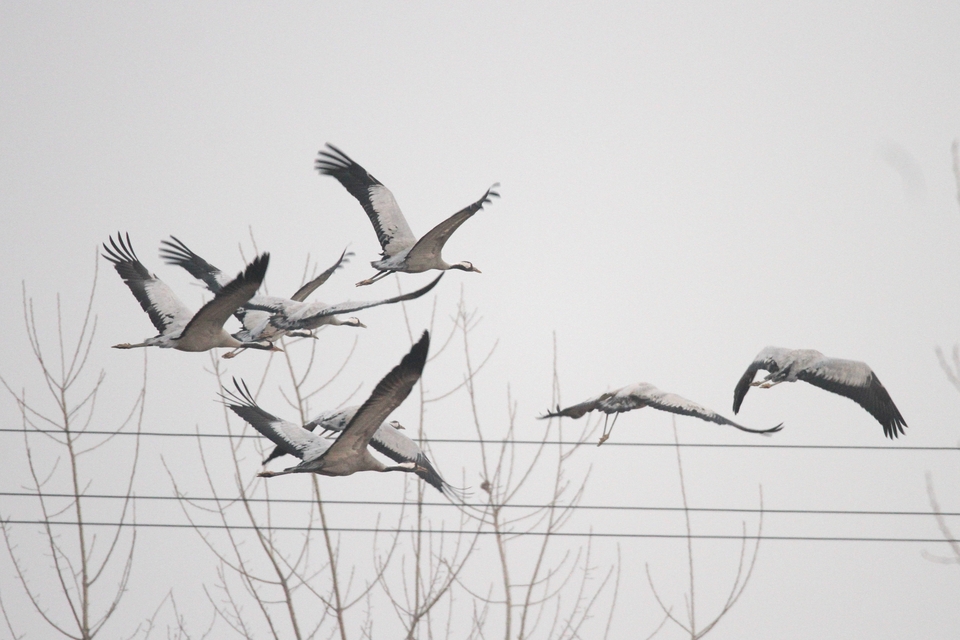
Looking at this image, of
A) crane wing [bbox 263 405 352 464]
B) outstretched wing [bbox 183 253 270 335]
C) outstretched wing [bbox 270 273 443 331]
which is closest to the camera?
outstretched wing [bbox 183 253 270 335]

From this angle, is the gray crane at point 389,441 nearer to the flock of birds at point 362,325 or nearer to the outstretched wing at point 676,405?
the flock of birds at point 362,325

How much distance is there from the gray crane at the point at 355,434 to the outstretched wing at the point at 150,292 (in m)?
1.48

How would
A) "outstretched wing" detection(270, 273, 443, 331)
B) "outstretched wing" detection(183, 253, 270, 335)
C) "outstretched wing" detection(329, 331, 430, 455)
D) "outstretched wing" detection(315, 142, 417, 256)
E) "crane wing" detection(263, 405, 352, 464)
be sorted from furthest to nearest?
"outstretched wing" detection(315, 142, 417, 256), "crane wing" detection(263, 405, 352, 464), "outstretched wing" detection(270, 273, 443, 331), "outstretched wing" detection(183, 253, 270, 335), "outstretched wing" detection(329, 331, 430, 455)

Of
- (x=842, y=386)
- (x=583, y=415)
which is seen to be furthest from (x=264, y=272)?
(x=842, y=386)

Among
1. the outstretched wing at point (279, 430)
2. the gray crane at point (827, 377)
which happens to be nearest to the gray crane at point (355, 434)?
the outstretched wing at point (279, 430)

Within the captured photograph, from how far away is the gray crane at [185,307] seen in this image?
11.6 meters

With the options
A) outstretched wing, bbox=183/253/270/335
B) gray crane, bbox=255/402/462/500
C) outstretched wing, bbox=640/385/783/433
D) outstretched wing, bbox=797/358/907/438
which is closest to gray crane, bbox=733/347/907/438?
outstretched wing, bbox=797/358/907/438

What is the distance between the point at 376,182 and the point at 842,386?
278 inches

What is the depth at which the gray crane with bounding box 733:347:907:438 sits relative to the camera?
12.9 meters

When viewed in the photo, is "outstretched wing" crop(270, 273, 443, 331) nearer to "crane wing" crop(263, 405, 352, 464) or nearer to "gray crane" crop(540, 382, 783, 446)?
"crane wing" crop(263, 405, 352, 464)

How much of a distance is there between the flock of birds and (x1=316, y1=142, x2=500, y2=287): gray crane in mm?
16

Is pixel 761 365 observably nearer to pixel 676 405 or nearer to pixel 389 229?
pixel 676 405

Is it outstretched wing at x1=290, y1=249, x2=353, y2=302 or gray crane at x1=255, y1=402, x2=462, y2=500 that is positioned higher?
outstretched wing at x1=290, y1=249, x2=353, y2=302

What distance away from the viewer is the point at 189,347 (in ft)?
43.1
